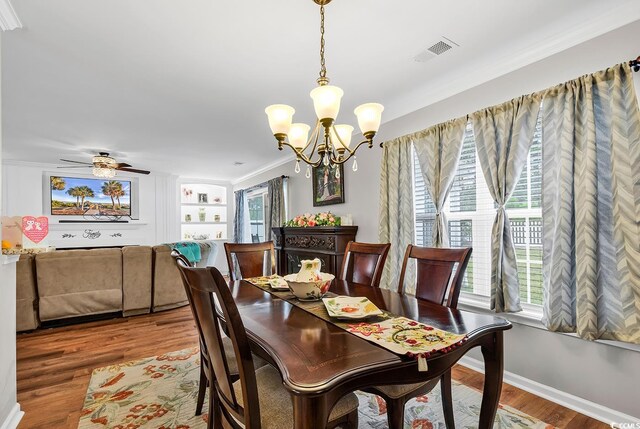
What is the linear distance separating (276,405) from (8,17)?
257 cm

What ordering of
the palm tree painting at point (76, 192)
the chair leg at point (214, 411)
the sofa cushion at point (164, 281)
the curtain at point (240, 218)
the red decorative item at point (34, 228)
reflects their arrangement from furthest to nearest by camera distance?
the curtain at point (240, 218) → the palm tree painting at point (76, 192) → the sofa cushion at point (164, 281) → the red decorative item at point (34, 228) → the chair leg at point (214, 411)

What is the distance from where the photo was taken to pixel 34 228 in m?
1.99

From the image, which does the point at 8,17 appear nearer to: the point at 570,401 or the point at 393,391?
the point at 393,391

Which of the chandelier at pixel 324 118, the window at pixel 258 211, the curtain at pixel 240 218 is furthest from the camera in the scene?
the curtain at pixel 240 218

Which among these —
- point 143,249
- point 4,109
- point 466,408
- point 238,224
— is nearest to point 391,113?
point 466,408

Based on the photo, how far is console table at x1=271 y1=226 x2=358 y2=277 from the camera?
3.86 m

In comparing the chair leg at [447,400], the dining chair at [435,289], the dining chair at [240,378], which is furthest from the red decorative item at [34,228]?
the chair leg at [447,400]

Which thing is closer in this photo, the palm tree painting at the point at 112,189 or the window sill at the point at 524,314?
the window sill at the point at 524,314

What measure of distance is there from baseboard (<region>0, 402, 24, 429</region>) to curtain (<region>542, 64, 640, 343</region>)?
135 inches

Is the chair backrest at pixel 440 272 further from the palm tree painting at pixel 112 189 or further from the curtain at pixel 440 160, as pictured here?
the palm tree painting at pixel 112 189

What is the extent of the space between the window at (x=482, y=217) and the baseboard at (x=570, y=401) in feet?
1.90

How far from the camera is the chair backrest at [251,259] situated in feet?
8.83

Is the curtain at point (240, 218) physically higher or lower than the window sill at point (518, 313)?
higher

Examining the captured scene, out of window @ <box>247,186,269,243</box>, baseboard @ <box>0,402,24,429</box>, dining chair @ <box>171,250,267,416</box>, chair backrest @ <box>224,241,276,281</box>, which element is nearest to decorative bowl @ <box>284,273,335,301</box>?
dining chair @ <box>171,250,267,416</box>
